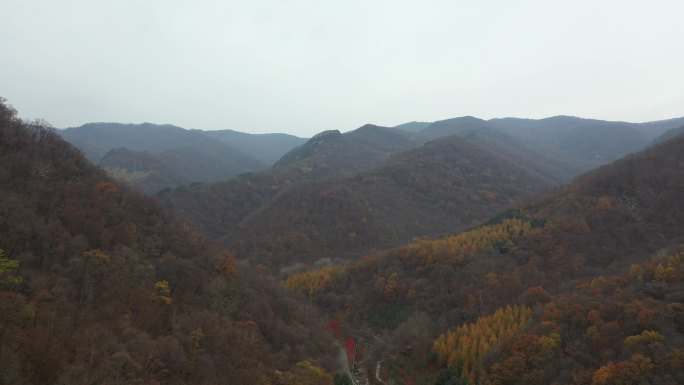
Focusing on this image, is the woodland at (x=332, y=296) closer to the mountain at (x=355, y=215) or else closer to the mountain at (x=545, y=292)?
the mountain at (x=545, y=292)

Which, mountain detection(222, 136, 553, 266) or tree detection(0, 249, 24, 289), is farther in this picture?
mountain detection(222, 136, 553, 266)

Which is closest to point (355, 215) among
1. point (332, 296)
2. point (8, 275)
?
point (332, 296)

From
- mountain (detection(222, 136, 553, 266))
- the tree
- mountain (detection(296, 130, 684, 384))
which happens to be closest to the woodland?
the tree

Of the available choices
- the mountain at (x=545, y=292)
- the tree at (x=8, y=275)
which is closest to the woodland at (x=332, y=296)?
the tree at (x=8, y=275)

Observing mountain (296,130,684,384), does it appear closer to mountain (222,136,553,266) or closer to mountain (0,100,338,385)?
mountain (0,100,338,385)

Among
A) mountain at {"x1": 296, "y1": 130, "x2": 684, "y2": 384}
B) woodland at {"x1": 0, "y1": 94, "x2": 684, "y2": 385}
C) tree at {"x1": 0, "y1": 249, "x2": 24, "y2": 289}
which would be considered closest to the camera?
tree at {"x1": 0, "y1": 249, "x2": 24, "y2": 289}

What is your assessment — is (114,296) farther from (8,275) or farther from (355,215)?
(355,215)

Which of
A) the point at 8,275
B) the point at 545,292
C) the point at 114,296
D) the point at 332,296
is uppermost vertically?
the point at 8,275
